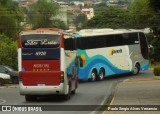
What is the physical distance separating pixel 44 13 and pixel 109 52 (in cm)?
4718

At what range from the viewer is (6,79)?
41.1 meters

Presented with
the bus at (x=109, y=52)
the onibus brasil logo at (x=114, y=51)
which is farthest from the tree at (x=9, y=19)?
the onibus brasil logo at (x=114, y=51)

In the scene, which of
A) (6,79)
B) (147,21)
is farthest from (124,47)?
(147,21)

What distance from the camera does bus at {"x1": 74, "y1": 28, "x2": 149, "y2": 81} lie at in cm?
4044

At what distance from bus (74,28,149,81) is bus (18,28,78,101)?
→ 1238 centimetres

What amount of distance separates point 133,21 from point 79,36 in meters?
53.7

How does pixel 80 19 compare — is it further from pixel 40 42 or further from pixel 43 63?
pixel 43 63

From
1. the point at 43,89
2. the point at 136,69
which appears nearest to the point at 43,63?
the point at 43,89

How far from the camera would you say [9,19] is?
73.0 m

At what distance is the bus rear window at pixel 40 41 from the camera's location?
2573 cm

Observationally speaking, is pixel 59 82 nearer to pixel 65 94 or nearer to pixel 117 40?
pixel 65 94

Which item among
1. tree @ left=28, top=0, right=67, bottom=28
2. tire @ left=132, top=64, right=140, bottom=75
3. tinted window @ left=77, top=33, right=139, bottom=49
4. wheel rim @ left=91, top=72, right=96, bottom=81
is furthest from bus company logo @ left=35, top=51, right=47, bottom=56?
tree @ left=28, top=0, right=67, bottom=28

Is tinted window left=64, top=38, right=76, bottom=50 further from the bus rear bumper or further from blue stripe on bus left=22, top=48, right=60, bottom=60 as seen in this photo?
the bus rear bumper

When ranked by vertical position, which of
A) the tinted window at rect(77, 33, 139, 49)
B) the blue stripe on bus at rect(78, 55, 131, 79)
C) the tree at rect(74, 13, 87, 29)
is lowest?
the tree at rect(74, 13, 87, 29)
